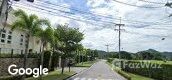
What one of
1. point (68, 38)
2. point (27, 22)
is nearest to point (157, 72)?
point (68, 38)

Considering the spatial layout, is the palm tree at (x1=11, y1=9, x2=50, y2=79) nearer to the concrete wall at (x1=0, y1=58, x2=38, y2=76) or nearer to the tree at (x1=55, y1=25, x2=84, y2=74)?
the concrete wall at (x1=0, y1=58, x2=38, y2=76)

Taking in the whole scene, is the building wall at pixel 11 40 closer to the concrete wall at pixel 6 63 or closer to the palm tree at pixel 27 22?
the concrete wall at pixel 6 63

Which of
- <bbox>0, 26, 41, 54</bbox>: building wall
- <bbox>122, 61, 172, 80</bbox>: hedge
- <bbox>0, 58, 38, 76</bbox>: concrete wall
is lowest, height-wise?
<bbox>122, 61, 172, 80</bbox>: hedge

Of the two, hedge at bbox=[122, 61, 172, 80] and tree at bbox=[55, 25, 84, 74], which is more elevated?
tree at bbox=[55, 25, 84, 74]

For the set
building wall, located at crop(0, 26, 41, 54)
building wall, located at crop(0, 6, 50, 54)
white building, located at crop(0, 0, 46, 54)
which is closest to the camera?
white building, located at crop(0, 0, 46, 54)

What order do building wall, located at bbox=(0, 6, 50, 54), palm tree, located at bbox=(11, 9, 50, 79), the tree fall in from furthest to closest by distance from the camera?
the tree → building wall, located at bbox=(0, 6, 50, 54) → palm tree, located at bbox=(11, 9, 50, 79)

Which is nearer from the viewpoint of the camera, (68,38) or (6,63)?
(6,63)

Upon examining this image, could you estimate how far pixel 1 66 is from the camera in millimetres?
26859

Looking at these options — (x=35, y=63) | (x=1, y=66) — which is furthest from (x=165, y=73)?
(x=1, y=66)

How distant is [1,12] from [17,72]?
1461cm

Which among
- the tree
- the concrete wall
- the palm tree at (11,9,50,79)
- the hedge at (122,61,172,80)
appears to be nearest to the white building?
the concrete wall

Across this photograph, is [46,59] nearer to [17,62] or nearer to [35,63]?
[35,63]

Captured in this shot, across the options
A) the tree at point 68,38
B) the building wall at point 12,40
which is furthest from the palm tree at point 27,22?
the tree at point 68,38

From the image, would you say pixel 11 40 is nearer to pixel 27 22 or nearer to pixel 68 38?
pixel 68 38
